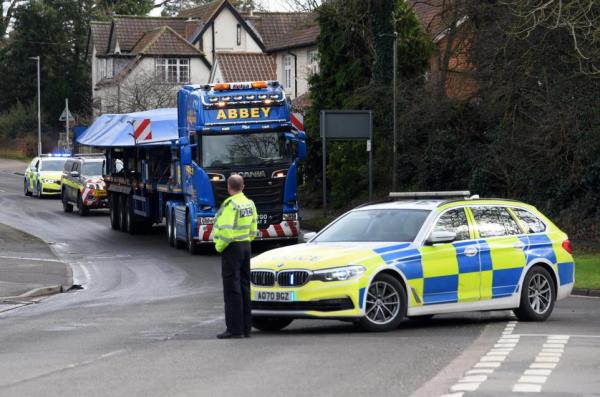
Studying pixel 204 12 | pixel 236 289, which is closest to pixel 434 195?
pixel 236 289

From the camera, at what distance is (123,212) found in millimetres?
37844

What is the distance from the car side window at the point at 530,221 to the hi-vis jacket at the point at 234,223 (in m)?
3.75

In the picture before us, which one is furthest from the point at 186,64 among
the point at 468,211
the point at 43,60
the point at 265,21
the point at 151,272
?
the point at 468,211

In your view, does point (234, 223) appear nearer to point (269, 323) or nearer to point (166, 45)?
point (269, 323)

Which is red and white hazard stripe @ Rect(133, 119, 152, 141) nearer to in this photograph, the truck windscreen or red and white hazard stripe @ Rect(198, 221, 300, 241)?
the truck windscreen

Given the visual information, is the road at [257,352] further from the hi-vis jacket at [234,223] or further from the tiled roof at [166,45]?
the tiled roof at [166,45]

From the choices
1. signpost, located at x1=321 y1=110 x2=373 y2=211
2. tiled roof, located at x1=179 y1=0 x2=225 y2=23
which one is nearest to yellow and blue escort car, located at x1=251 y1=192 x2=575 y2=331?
signpost, located at x1=321 y1=110 x2=373 y2=211

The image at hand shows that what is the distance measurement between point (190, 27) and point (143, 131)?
56.0 m

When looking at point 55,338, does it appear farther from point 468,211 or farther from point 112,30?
point 112,30

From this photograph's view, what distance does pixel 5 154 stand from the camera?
9925cm

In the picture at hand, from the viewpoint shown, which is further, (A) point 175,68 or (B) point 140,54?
(A) point 175,68

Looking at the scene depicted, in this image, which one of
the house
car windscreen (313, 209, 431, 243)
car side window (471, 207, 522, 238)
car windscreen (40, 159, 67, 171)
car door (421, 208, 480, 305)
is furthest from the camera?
the house

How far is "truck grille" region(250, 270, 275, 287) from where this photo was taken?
48.8ft

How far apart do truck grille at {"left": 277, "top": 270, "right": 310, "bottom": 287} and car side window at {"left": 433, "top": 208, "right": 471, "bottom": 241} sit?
74.1 inches
